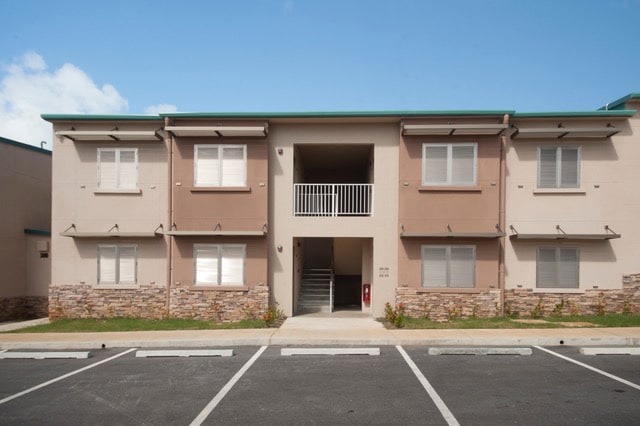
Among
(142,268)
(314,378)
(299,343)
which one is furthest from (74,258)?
(314,378)

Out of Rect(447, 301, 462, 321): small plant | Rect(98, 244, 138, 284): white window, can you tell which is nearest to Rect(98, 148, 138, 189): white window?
Rect(98, 244, 138, 284): white window

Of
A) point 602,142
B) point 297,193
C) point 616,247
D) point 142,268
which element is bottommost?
point 142,268

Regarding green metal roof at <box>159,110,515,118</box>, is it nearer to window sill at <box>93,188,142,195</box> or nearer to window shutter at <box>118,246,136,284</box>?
window sill at <box>93,188,142,195</box>

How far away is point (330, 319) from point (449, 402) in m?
7.64

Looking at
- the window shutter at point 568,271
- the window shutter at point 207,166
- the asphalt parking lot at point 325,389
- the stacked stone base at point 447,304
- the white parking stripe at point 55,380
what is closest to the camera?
the asphalt parking lot at point 325,389

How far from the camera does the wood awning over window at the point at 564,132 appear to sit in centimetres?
1345

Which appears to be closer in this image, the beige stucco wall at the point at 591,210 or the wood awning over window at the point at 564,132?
the wood awning over window at the point at 564,132

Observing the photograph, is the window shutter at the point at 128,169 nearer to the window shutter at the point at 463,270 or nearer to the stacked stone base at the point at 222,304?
the stacked stone base at the point at 222,304

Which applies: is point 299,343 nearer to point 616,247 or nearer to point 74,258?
point 74,258

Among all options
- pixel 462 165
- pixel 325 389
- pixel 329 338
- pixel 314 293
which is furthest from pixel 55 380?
pixel 462 165

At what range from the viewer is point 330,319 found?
46.3ft

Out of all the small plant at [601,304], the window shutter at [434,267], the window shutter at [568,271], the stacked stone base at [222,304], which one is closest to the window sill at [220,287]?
the stacked stone base at [222,304]

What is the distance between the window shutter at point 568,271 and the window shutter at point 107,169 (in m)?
15.2

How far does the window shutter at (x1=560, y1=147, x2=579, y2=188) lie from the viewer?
1402 cm
